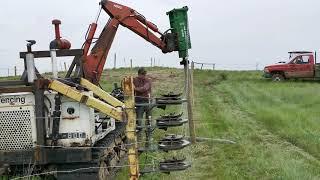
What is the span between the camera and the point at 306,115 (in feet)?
61.5

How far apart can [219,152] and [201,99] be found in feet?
45.8

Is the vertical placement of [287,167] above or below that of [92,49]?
below

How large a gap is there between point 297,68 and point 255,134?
74.2ft

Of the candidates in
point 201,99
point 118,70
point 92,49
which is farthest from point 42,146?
point 118,70

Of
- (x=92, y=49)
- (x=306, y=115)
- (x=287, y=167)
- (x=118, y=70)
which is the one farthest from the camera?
(x=118, y=70)

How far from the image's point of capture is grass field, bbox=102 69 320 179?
35.5 ft

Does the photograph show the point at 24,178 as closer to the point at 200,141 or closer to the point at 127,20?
the point at 127,20

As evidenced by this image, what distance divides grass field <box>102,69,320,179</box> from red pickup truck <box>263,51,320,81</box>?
23.2 feet

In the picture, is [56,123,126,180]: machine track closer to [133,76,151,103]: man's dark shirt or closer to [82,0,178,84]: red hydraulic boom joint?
[82,0,178,84]: red hydraulic boom joint

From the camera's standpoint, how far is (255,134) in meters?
15.4

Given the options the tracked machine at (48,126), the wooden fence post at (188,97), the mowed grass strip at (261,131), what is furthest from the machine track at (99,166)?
the wooden fence post at (188,97)

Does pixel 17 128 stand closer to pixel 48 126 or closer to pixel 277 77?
pixel 48 126

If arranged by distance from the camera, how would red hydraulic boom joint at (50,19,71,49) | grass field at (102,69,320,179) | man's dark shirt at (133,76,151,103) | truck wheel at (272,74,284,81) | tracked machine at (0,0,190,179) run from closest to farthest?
tracked machine at (0,0,190,179) → red hydraulic boom joint at (50,19,71,49) → grass field at (102,69,320,179) → man's dark shirt at (133,76,151,103) → truck wheel at (272,74,284,81)

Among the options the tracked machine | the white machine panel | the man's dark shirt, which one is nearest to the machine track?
the tracked machine
